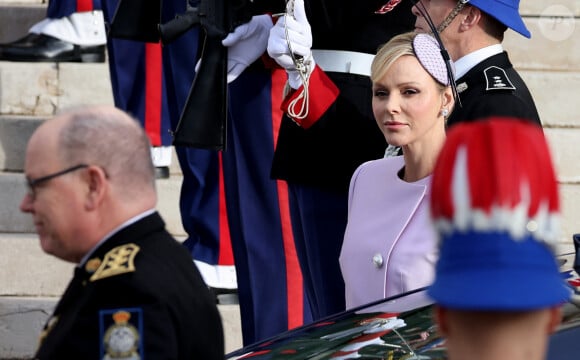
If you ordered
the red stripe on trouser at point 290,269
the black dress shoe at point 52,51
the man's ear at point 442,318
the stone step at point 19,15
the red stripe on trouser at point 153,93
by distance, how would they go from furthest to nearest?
the stone step at point 19,15 < the black dress shoe at point 52,51 < the red stripe on trouser at point 153,93 < the red stripe on trouser at point 290,269 < the man's ear at point 442,318

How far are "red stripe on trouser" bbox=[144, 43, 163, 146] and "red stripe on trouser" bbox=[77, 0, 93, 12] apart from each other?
58 cm

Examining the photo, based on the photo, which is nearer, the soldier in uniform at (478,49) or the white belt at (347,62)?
the soldier in uniform at (478,49)

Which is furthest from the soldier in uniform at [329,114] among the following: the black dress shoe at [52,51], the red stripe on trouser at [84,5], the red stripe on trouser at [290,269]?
the black dress shoe at [52,51]

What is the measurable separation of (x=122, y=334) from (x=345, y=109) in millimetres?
1970

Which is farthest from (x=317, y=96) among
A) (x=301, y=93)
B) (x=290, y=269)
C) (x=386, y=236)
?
(x=290, y=269)

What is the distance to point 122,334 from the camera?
6.72 feet

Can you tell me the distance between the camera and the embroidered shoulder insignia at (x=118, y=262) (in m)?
2.12

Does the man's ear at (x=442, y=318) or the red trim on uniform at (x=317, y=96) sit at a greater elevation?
the red trim on uniform at (x=317, y=96)

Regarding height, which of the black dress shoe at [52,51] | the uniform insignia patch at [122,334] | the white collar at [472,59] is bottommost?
the uniform insignia patch at [122,334]

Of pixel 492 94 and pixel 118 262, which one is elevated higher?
pixel 492 94

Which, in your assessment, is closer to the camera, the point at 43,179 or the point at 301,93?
the point at 43,179

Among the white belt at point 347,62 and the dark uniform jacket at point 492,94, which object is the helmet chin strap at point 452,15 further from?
the white belt at point 347,62

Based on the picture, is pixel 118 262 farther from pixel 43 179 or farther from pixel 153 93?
pixel 153 93

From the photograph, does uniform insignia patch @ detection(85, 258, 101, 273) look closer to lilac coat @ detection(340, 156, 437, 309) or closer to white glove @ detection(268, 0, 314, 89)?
lilac coat @ detection(340, 156, 437, 309)
